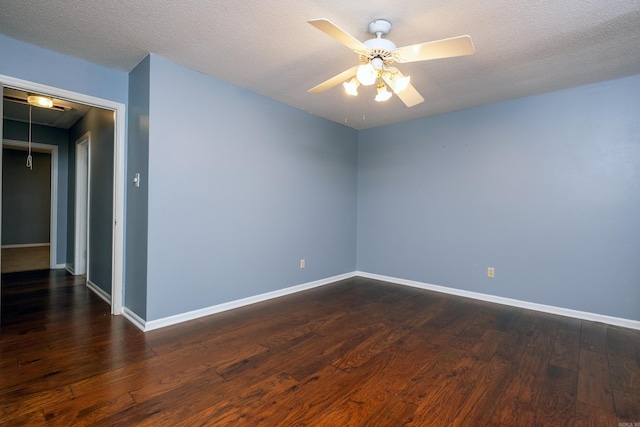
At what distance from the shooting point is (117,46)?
2.45m

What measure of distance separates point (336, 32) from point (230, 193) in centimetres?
204

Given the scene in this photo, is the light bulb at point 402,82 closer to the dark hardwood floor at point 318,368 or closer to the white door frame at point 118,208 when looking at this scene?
the dark hardwood floor at point 318,368

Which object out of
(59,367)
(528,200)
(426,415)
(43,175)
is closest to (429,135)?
(528,200)

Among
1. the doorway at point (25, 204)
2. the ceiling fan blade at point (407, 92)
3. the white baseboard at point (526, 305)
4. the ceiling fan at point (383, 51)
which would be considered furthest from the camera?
the doorway at point (25, 204)

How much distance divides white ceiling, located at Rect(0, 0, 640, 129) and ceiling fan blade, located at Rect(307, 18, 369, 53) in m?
0.29

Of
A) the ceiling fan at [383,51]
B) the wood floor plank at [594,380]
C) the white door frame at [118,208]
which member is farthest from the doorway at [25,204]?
the wood floor plank at [594,380]

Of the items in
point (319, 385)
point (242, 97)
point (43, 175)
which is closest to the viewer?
point (319, 385)

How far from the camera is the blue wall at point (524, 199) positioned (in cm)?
291

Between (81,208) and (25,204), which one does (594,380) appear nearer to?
(81,208)

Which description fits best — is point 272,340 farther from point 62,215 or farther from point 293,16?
point 62,215

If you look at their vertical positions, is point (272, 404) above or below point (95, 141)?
below

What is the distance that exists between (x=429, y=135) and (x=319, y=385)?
3.51 metres

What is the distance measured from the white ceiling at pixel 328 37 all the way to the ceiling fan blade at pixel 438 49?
313mm

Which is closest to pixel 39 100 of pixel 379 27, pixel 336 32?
pixel 336 32
